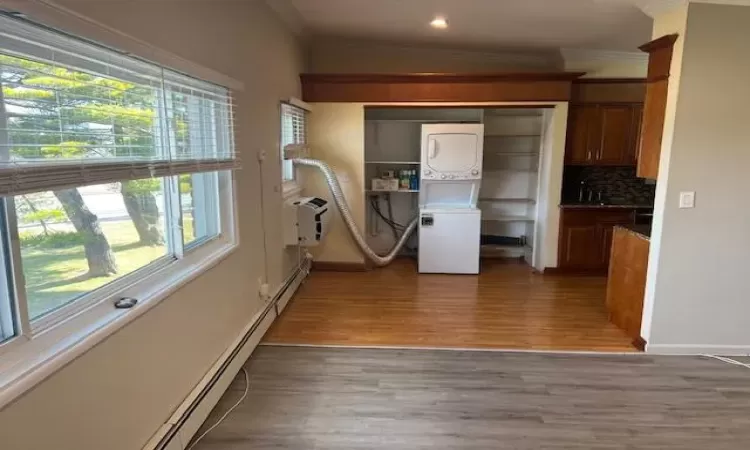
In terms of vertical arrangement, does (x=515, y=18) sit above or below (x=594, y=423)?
above

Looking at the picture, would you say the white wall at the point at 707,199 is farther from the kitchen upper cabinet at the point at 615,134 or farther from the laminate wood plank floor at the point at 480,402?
the kitchen upper cabinet at the point at 615,134

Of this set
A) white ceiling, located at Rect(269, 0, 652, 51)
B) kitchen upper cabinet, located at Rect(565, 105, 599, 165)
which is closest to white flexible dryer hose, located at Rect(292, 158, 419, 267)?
white ceiling, located at Rect(269, 0, 652, 51)

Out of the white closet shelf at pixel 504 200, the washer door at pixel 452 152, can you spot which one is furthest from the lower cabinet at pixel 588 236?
the washer door at pixel 452 152

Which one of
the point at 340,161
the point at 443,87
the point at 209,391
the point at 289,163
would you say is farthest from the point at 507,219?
the point at 209,391

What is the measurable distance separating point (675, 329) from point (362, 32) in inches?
150

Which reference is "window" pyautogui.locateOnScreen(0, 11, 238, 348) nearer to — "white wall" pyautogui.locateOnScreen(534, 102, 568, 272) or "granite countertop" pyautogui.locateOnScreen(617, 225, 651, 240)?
"granite countertop" pyautogui.locateOnScreen(617, 225, 651, 240)

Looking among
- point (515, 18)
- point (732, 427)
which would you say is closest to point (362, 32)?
point (515, 18)

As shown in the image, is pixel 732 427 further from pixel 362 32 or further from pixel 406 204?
pixel 362 32

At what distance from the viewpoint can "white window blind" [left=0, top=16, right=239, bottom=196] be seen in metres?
1.26

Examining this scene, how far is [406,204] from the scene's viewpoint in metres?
5.75

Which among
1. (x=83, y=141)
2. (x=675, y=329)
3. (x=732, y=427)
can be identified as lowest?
(x=732, y=427)

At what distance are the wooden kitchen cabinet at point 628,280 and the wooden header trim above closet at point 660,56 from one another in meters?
1.12

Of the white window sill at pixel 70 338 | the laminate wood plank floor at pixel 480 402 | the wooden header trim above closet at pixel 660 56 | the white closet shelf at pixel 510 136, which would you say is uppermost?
the wooden header trim above closet at pixel 660 56

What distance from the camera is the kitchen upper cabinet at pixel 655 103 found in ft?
9.63
